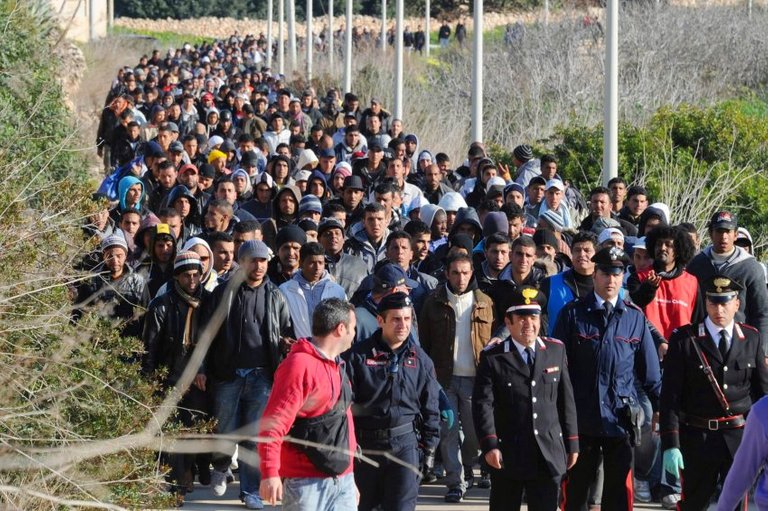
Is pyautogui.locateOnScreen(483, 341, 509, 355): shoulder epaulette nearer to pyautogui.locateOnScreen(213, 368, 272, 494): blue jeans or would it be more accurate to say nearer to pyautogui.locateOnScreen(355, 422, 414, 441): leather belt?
pyautogui.locateOnScreen(355, 422, 414, 441): leather belt

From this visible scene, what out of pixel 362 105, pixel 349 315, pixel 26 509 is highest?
pixel 349 315

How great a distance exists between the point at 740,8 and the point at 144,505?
44.4 metres

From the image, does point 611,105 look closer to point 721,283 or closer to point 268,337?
point 268,337

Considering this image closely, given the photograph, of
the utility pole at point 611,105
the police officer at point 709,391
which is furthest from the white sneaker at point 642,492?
the utility pole at point 611,105

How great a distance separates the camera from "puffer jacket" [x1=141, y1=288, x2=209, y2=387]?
1002 cm

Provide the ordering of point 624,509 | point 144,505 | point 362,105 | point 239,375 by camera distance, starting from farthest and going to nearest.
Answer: point 362,105, point 239,375, point 624,509, point 144,505

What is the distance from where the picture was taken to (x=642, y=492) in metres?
10.7

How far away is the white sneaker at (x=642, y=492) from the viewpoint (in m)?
10.7

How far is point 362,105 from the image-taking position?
3619cm

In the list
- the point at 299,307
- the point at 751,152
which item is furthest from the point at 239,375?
the point at 751,152

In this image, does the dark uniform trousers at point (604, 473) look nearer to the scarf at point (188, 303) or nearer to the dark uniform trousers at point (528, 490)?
the dark uniform trousers at point (528, 490)

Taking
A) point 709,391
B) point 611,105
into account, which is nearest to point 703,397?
point 709,391

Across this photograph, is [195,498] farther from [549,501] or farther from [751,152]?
[751,152]

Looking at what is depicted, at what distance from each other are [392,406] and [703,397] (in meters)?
1.89
